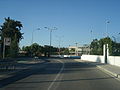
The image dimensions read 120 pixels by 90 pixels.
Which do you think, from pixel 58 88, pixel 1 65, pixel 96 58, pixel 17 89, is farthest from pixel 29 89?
pixel 96 58

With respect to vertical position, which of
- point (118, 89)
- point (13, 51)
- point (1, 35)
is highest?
point (1, 35)

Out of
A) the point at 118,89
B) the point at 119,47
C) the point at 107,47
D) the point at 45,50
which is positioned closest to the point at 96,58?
the point at 107,47

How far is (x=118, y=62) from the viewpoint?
42656 millimetres

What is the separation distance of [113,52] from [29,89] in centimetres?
3807

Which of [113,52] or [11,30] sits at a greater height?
[11,30]

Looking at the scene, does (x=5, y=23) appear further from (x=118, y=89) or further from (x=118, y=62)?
(x=118, y=89)

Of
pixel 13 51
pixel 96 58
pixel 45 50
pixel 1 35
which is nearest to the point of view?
pixel 13 51

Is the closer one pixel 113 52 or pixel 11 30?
pixel 113 52

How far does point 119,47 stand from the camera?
1764 inches

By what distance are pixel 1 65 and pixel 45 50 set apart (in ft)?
402

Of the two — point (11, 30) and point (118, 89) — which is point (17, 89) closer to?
point (118, 89)

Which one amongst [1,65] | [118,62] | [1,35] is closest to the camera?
[1,65]

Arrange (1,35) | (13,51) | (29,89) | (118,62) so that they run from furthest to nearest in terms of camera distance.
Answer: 1. (1,35)
2. (13,51)
3. (118,62)
4. (29,89)

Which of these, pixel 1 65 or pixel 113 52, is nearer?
pixel 1 65
